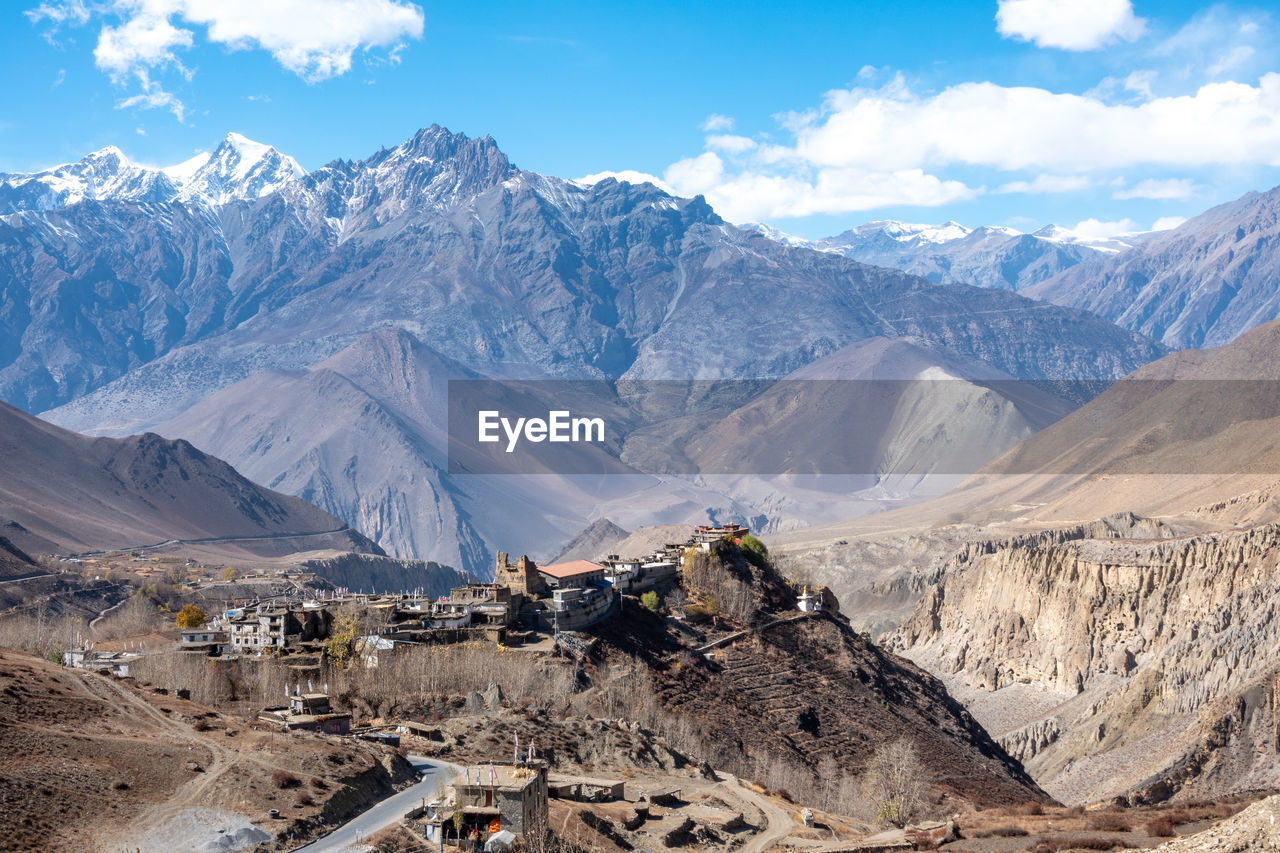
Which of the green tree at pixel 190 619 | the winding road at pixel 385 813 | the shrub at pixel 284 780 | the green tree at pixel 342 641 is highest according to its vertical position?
the green tree at pixel 342 641

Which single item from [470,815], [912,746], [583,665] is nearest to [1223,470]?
[912,746]

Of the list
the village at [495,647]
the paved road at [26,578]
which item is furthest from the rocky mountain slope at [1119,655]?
the paved road at [26,578]

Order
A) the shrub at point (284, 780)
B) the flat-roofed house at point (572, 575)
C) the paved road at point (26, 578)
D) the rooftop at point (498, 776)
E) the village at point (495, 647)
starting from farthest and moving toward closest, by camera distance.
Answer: the paved road at point (26, 578), the flat-roofed house at point (572, 575), the shrub at point (284, 780), the rooftop at point (498, 776), the village at point (495, 647)

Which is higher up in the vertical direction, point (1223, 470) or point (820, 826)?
point (1223, 470)

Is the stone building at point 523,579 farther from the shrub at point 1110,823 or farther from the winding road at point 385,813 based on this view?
the shrub at point 1110,823

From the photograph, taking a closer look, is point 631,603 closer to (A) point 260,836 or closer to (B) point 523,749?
(B) point 523,749

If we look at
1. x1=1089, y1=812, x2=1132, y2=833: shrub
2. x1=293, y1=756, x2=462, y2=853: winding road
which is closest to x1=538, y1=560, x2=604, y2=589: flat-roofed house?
x1=293, y1=756, x2=462, y2=853: winding road
